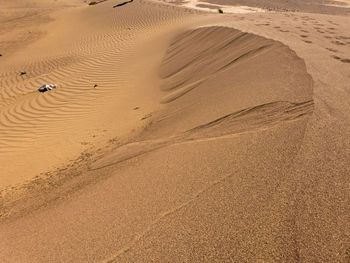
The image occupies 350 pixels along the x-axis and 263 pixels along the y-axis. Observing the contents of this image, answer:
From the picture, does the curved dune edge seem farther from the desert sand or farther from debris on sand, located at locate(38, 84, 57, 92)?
debris on sand, located at locate(38, 84, 57, 92)

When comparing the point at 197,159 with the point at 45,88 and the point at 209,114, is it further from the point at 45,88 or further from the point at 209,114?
the point at 45,88

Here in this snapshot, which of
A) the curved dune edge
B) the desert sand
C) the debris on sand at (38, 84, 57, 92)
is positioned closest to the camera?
the desert sand

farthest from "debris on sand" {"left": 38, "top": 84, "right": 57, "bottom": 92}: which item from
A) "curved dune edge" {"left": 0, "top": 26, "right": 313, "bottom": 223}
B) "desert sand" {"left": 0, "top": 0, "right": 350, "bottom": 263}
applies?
"curved dune edge" {"left": 0, "top": 26, "right": 313, "bottom": 223}

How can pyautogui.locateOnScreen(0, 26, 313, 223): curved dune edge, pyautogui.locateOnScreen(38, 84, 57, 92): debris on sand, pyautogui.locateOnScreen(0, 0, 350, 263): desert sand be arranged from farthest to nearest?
pyautogui.locateOnScreen(38, 84, 57, 92): debris on sand → pyautogui.locateOnScreen(0, 26, 313, 223): curved dune edge → pyautogui.locateOnScreen(0, 0, 350, 263): desert sand

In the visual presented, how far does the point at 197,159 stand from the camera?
2.22 meters

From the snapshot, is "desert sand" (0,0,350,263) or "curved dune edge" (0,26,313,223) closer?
"desert sand" (0,0,350,263)

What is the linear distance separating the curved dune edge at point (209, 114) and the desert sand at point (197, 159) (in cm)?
2

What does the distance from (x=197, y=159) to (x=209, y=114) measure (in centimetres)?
99

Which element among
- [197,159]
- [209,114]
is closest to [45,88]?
[209,114]

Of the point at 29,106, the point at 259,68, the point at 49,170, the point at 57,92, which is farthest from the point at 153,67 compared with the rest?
the point at 49,170

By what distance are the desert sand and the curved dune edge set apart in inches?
0.9

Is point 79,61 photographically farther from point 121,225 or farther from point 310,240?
point 310,240

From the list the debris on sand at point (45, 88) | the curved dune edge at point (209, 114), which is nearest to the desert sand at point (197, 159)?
the curved dune edge at point (209, 114)

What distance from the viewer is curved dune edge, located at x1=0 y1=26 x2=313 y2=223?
2.55m
